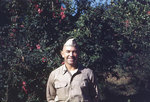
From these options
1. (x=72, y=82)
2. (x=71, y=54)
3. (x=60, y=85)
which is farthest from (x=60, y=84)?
(x=71, y=54)

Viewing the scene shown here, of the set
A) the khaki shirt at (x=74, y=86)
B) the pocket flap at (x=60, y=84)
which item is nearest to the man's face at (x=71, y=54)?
the khaki shirt at (x=74, y=86)

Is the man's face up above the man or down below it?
above

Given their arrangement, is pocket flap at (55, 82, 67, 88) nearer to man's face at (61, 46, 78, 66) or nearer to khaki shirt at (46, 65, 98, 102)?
khaki shirt at (46, 65, 98, 102)

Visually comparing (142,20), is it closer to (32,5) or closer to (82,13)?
(82,13)

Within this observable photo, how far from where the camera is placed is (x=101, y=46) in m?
5.61

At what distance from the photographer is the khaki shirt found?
8.30 ft

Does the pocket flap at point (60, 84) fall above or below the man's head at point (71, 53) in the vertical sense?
below

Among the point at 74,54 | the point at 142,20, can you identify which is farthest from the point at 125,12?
the point at 74,54

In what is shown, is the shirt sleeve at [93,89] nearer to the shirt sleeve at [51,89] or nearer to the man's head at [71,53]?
the man's head at [71,53]

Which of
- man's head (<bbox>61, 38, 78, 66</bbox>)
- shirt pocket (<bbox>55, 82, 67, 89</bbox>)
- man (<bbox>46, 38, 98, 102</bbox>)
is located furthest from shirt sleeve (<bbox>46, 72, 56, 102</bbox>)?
man's head (<bbox>61, 38, 78, 66</bbox>)

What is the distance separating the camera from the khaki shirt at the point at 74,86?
99.6 inches

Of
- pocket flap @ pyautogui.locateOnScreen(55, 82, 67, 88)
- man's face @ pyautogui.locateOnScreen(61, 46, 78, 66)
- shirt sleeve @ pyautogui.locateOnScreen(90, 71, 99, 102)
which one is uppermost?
man's face @ pyautogui.locateOnScreen(61, 46, 78, 66)

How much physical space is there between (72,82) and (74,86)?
0.21 feet

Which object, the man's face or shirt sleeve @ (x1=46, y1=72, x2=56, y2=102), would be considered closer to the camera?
the man's face
